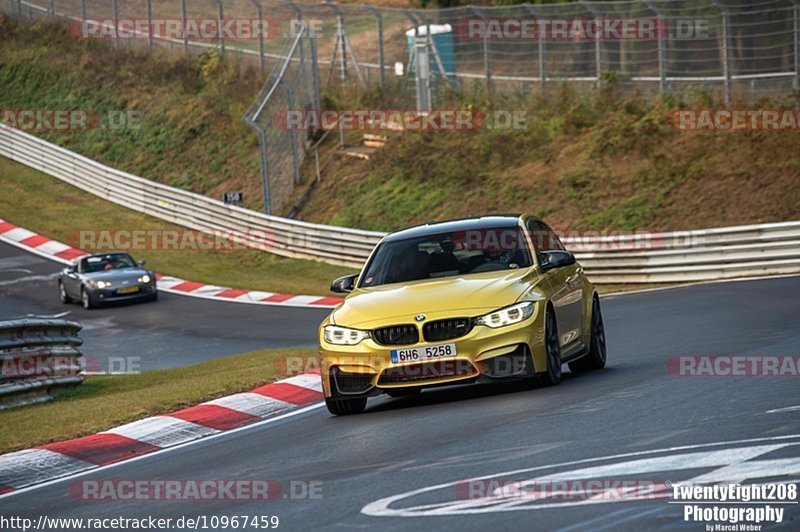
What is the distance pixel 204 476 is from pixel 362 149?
32184 millimetres

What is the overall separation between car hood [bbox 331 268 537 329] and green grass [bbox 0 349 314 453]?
2548 mm

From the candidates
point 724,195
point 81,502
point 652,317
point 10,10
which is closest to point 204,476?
point 81,502

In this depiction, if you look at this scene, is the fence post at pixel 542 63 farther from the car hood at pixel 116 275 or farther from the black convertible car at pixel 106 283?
the car hood at pixel 116 275

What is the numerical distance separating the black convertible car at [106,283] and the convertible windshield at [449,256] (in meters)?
17.7

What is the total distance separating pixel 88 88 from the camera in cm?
5309

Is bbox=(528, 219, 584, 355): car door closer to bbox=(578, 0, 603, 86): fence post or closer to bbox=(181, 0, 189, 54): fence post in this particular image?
bbox=(578, 0, 603, 86): fence post

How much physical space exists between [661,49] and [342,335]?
76.9ft

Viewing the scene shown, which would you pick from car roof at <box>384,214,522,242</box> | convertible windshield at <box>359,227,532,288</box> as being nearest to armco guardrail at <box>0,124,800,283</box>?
car roof at <box>384,214,522,242</box>

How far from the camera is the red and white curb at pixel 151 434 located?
1073 centimetres

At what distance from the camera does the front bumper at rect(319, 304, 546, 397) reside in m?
11.2

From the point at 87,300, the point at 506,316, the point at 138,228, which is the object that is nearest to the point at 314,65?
the point at 138,228

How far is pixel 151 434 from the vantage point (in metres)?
12.1

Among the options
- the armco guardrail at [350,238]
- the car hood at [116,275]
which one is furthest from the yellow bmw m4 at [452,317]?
the car hood at [116,275]

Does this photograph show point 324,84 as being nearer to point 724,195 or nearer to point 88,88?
point 88,88
